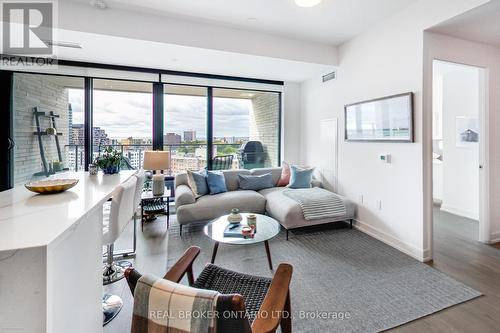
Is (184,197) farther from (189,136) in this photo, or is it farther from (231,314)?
(231,314)

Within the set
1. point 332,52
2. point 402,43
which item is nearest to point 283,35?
point 332,52

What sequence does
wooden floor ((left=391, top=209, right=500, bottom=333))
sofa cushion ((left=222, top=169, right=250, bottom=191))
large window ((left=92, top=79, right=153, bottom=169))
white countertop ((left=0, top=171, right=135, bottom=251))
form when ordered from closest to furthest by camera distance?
white countertop ((left=0, top=171, right=135, bottom=251))
wooden floor ((left=391, top=209, right=500, bottom=333))
large window ((left=92, top=79, right=153, bottom=169))
sofa cushion ((left=222, top=169, right=250, bottom=191))

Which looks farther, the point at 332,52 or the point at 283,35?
the point at 332,52

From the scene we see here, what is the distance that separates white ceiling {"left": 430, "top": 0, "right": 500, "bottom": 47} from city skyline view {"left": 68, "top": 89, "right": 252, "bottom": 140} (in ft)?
11.4

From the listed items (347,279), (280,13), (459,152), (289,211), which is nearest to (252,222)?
(289,211)

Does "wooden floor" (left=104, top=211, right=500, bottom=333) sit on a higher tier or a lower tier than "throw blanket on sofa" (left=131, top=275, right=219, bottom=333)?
lower

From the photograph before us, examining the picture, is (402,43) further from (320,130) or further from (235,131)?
(235,131)

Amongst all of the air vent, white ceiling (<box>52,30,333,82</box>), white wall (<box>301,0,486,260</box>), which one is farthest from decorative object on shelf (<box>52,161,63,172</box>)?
the air vent

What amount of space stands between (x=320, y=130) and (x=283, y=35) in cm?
184

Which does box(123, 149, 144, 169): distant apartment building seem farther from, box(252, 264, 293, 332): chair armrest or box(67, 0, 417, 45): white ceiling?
box(252, 264, 293, 332): chair armrest

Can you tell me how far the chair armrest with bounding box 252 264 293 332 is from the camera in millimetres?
1013

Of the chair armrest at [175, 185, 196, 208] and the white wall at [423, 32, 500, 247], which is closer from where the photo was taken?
the white wall at [423, 32, 500, 247]

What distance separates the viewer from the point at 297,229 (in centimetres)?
364

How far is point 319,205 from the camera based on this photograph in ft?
11.3
